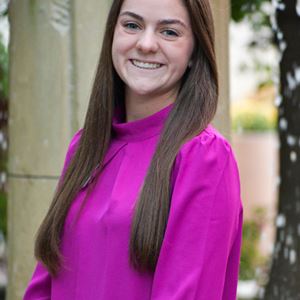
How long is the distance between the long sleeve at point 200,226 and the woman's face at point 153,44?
11.0 inches

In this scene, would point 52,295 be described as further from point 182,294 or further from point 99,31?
point 99,31

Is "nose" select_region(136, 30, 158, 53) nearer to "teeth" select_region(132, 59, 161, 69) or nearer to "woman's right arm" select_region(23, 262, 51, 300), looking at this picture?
"teeth" select_region(132, 59, 161, 69)

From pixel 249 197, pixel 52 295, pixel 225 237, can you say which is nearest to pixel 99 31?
pixel 52 295

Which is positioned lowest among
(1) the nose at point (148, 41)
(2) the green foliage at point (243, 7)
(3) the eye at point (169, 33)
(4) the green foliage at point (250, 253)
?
(4) the green foliage at point (250, 253)

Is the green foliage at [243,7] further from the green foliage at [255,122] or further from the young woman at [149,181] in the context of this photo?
the green foliage at [255,122]

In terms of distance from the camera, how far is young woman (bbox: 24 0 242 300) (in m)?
2.32

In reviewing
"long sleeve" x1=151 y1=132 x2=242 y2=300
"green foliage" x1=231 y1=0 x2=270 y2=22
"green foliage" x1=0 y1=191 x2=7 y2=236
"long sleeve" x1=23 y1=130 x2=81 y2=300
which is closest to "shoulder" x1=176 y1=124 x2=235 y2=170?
"long sleeve" x1=151 y1=132 x2=242 y2=300

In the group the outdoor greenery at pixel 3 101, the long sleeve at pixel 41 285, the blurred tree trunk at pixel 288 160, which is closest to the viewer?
the long sleeve at pixel 41 285

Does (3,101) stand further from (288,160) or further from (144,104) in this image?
(144,104)

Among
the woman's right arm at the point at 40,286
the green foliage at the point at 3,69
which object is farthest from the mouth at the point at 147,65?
the green foliage at the point at 3,69

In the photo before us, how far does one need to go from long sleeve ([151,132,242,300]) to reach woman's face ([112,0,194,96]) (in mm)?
279

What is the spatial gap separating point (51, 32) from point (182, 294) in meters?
1.72

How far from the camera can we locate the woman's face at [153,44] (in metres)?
2.50

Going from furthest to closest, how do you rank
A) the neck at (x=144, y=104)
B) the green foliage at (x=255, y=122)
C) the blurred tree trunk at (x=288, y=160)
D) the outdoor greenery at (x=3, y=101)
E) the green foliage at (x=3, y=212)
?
the green foliage at (x=255, y=122) < the green foliage at (x=3, y=212) < the outdoor greenery at (x=3, y=101) < the blurred tree trunk at (x=288, y=160) < the neck at (x=144, y=104)
